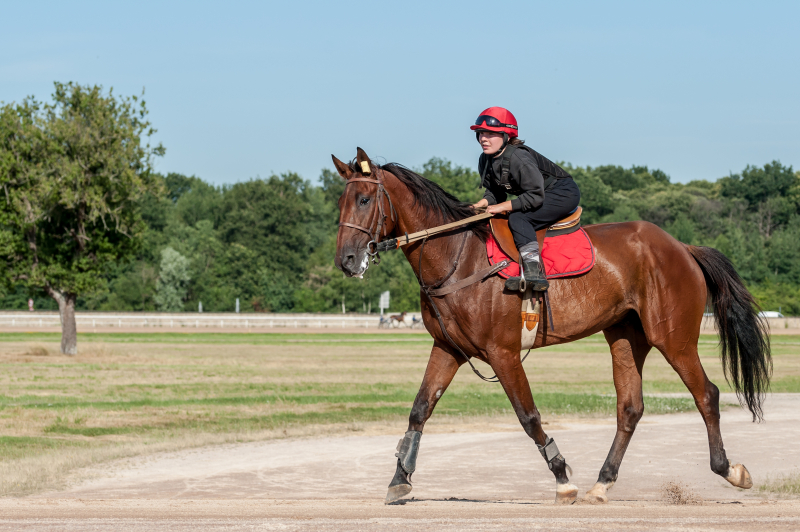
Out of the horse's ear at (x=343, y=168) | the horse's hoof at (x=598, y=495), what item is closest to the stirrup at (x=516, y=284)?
the horse's ear at (x=343, y=168)

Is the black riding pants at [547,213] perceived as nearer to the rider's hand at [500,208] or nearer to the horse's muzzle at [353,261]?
the rider's hand at [500,208]

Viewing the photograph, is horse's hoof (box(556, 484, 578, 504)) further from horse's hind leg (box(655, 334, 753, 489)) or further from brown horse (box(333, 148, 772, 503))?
horse's hind leg (box(655, 334, 753, 489))

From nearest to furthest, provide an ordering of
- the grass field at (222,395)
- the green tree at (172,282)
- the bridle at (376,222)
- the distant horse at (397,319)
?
the bridle at (376,222) < the grass field at (222,395) < the distant horse at (397,319) < the green tree at (172,282)

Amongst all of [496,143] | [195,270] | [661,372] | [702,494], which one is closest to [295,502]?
[496,143]

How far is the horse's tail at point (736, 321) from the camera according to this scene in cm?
821

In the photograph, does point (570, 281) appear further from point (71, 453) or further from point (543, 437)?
point (71, 453)

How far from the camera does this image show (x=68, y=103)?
99.8 ft

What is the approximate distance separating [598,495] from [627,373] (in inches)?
49.0

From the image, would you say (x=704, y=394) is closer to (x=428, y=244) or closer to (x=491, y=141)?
(x=428, y=244)

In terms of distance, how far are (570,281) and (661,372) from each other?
75.0 feet

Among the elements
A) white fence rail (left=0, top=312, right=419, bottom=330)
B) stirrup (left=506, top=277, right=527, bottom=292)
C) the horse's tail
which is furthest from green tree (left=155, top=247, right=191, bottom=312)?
A: stirrup (left=506, top=277, right=527, bottom=292)

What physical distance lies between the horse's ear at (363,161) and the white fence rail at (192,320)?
55669 mm

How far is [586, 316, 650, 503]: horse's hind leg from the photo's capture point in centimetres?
797

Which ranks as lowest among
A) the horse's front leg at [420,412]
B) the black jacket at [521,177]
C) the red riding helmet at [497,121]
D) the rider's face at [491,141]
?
the horse's front leg at [420,412]
